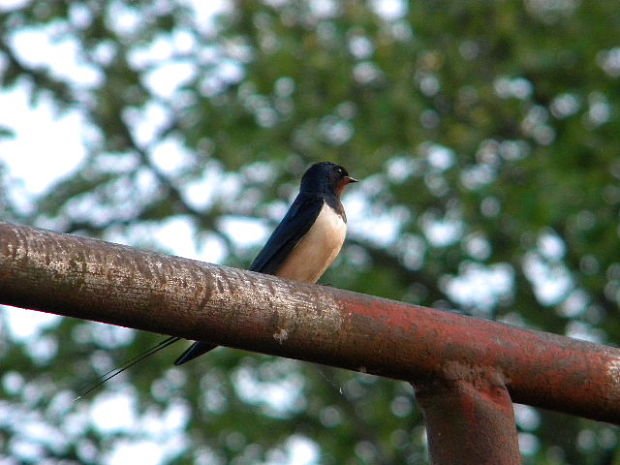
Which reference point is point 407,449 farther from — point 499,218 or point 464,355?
point 464,355

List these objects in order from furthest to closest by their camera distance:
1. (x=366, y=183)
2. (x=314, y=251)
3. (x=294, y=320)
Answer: (x=366, y=183) → (x=314, y=251) → (x=294, y=320)

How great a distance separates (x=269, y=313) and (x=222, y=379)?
255 inches

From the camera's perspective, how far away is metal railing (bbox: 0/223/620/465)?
5.85 ft

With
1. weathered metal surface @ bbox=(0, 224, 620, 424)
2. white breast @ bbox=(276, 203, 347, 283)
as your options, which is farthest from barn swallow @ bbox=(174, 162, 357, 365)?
weathered metal surface @ bbox=(0, 224, 620, 424)

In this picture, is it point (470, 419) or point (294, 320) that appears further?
point (470, 419)

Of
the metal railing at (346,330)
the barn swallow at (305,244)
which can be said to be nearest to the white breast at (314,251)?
the barn swallow at (305,244)

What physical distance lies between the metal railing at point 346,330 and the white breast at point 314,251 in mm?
2184

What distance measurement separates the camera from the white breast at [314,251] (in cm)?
437

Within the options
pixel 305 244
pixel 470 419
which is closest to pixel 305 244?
pixel 305 244

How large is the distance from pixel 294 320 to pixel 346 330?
9 centimetres

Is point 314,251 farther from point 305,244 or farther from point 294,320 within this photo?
point 294,320

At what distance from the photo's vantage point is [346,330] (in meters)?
2.02

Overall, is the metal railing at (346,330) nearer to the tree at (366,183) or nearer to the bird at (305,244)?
the bird at (305,244)

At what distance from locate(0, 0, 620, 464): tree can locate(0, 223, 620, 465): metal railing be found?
5543 mm
